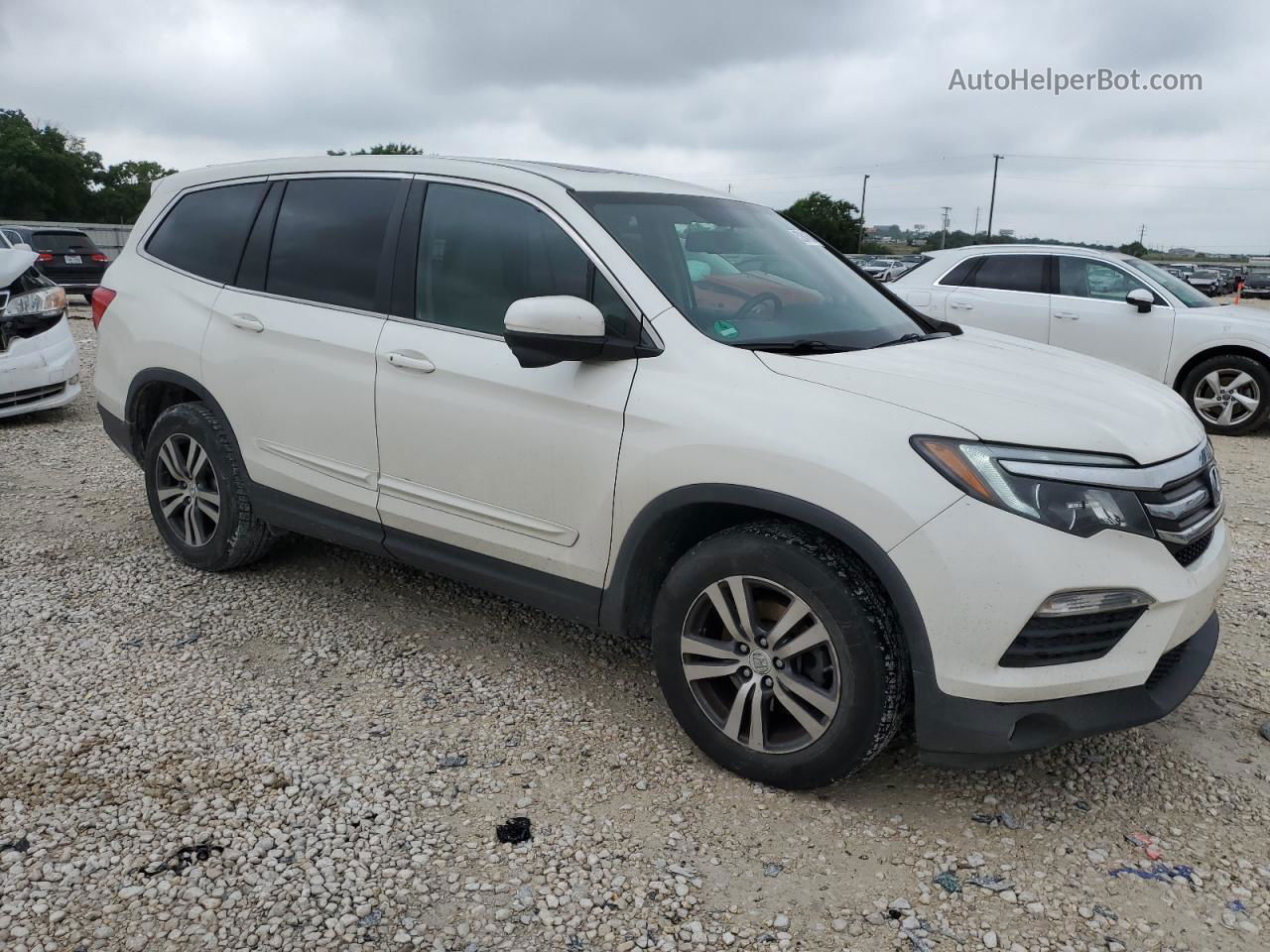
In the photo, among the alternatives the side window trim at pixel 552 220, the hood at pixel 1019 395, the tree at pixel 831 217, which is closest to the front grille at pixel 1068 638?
the hood at pixel 1019 395

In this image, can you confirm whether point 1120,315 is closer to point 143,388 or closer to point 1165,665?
point 1165,665

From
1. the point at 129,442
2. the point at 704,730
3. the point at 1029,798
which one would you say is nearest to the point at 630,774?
the point at 704,730

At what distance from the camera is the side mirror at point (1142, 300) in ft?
29.2

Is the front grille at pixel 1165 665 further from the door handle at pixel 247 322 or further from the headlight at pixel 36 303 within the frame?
the headlight at pixel 36 303

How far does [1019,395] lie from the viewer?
9.32ft

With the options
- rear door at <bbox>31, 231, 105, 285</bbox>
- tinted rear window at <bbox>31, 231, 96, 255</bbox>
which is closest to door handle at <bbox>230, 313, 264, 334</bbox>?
rear door at <bbox>31, 231, 105, 285</bbox>

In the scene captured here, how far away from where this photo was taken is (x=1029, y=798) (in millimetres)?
3074

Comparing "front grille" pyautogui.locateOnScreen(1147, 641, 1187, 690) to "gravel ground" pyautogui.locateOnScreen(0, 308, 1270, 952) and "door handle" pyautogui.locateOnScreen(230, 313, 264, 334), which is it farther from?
"door handle" pyautogui.locateOnScreen(230, 313, 264, 334)

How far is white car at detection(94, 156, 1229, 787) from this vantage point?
2.61m

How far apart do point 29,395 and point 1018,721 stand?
8.11 m

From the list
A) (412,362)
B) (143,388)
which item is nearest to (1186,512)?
(412,362)

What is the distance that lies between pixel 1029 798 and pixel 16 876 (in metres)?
2.79

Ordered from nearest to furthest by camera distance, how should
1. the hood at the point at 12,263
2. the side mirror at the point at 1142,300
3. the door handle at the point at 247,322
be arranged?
the door handle at the point at 247,322 < the hood at the point at 12,263 < the side mirror at the point at 1142,300

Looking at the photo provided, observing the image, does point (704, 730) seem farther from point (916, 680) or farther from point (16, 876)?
point (16, 876)
